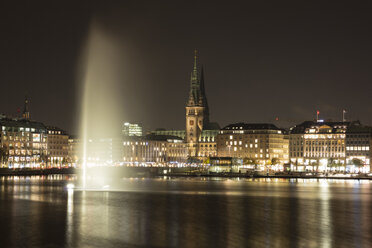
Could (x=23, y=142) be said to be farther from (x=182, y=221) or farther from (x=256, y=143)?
(x=182, y=221)

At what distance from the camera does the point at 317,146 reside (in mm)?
161125

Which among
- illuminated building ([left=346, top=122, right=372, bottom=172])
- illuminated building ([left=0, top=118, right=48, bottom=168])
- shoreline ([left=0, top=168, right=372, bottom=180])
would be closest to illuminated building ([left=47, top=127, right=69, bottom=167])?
illuminated building ([left=0, top=118, right=48, bottom=168])

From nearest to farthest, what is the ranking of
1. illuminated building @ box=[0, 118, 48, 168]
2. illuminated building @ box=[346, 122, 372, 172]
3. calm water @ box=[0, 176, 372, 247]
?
1. calm water @ box=[0, 176, 372, 247]
2. illuminated building @ box=[346, 122, 372, 172]
3. illuminated building @ box=[0, 118, 48, 168]

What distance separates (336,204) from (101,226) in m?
30.6

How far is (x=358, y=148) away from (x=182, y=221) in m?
112

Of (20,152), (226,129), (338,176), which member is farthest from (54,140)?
(338,176)

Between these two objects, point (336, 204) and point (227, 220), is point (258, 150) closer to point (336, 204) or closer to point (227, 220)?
point (336, 204)

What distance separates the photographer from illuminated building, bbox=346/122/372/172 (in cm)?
14800

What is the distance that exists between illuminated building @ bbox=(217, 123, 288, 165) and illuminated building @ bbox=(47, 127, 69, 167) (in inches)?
2042

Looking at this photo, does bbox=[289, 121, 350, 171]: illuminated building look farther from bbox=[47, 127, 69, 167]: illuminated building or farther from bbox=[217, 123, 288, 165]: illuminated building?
bbox=[47, 127, 69, 167]: illuminated building

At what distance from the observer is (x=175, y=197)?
72625mm

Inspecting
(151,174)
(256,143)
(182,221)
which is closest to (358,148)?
(256,143)

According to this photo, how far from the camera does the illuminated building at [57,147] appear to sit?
182 metres

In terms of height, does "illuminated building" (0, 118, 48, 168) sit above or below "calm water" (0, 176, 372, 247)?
above
